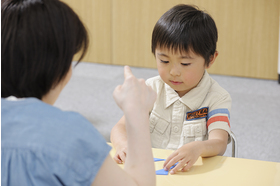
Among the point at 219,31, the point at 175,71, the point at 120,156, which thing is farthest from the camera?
the point at 219,31

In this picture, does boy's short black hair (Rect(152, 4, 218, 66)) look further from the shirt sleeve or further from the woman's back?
the woman's back

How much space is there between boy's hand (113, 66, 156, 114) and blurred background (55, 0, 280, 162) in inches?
74.7

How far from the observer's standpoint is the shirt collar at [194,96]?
133cm

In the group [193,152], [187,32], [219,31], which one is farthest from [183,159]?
[219,31]

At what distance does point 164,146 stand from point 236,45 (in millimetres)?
2885

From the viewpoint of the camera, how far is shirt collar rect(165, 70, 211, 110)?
133cm

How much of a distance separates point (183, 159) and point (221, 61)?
10.7ft

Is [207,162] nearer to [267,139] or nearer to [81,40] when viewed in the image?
[81,40]

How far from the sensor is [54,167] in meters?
0.55

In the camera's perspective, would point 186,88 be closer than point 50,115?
No

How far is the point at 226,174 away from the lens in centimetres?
95

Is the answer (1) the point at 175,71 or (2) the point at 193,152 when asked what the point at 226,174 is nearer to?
(2) the point at 193,152

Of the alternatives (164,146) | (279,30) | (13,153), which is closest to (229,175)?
(164,146)

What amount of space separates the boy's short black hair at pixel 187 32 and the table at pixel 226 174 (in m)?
0.44
